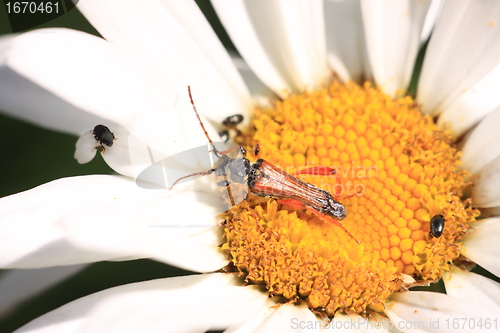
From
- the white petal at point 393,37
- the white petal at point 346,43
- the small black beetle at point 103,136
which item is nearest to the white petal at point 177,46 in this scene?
the small black beetle at point 103,136

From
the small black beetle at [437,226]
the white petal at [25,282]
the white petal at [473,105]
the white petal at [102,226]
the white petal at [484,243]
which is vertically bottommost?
the white petal at [484,243]

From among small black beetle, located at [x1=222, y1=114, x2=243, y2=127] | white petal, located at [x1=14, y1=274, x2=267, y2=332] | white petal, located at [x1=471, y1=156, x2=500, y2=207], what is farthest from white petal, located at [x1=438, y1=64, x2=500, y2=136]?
white petal, located at [x1=14, y1=274, x2=267, y2=332]

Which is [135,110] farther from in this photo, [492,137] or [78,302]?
[492,137]

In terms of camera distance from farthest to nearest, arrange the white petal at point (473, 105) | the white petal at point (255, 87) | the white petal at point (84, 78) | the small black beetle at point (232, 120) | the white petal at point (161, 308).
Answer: the white petal at point (255, 87) → the small black beetle at point (232, 120) → the white petal at point (473, 105) → the white petal at point (84, 78) → the white petal at point (161, 308)

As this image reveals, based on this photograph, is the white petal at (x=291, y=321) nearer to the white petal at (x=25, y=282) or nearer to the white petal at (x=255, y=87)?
the white petal at (x=25, y=282)

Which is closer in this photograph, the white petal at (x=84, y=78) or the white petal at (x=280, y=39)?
the white petal at (x=84, y=78)

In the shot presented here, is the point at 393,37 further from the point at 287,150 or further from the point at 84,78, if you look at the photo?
the point at 84,78

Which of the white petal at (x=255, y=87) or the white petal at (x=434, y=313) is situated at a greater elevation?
the white petal at (x=255, y=87)
